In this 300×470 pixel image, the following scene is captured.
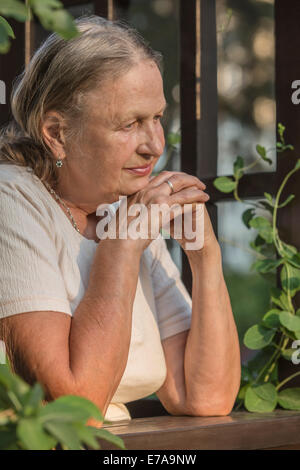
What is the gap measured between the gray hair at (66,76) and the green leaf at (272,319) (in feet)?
2.12

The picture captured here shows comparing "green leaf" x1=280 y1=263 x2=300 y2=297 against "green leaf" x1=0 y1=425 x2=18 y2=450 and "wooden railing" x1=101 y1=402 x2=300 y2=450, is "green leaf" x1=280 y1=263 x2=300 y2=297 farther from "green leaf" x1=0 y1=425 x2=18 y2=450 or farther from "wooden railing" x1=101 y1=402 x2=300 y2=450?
"green leaf" x1=0 y1=425 x2=18 y2=450

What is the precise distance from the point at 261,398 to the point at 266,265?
1.12ft

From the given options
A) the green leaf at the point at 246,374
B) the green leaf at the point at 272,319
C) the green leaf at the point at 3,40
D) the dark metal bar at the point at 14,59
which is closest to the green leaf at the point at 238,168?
the green leaf at the point at 272,319

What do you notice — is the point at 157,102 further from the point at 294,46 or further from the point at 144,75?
the point at 294,46

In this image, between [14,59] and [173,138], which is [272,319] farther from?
[14,59]

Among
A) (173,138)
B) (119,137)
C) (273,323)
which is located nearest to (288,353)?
(273,323)

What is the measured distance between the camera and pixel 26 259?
136 cm

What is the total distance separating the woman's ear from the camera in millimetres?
1610

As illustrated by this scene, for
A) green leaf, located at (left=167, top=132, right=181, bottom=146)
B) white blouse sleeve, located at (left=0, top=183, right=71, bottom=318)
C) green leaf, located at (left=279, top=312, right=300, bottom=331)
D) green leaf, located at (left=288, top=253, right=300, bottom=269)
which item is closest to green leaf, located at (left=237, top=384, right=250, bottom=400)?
green leaf, located at (left=279, top=312, right=300, bottom=331)

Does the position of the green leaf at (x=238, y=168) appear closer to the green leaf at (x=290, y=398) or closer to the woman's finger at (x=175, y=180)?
the woman's finger at (x=175, y=180)

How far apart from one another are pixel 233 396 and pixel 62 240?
578 millimetres

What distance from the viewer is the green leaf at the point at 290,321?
175 cm

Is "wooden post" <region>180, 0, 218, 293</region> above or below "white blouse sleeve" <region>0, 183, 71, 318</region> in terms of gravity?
above
